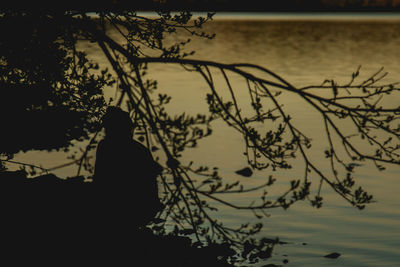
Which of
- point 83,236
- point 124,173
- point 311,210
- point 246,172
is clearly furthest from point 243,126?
point 246,172

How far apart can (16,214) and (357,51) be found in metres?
82.9

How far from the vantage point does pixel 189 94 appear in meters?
50.9

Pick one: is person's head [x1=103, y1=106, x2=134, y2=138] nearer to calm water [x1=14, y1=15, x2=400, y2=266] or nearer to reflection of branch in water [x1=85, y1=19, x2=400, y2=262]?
reflection of branch in water [x1=85, y1=19, x2=400, y2=262]

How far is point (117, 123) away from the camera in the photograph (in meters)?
13.6

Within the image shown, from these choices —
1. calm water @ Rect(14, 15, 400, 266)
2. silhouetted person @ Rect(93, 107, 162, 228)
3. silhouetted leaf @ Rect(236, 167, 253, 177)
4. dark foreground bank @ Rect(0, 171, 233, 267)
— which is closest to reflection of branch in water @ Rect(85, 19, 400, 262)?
silhouetted person @ Rect(93, 107, 162, 228)

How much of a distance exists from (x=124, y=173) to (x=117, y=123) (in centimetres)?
134

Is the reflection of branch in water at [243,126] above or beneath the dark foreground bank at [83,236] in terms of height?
above

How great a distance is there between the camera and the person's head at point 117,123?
13.5 metres

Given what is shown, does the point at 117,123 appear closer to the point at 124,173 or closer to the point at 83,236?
the point at 124,173

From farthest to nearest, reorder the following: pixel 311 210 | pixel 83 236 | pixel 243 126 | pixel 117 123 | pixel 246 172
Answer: pixel 246 172 → pixel 311 210 → pixel 83 236 → pixel 117 123 → pixel 243 126

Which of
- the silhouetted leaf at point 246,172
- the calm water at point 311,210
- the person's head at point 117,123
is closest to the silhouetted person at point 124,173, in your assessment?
the person's head at point 117,123

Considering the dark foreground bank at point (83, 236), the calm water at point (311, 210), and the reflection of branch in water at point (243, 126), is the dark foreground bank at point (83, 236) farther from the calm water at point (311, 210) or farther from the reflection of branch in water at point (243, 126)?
the calm water at point (311, 210)

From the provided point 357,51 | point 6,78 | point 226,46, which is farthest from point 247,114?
point 226,46

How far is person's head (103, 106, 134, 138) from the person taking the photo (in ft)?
44.4
